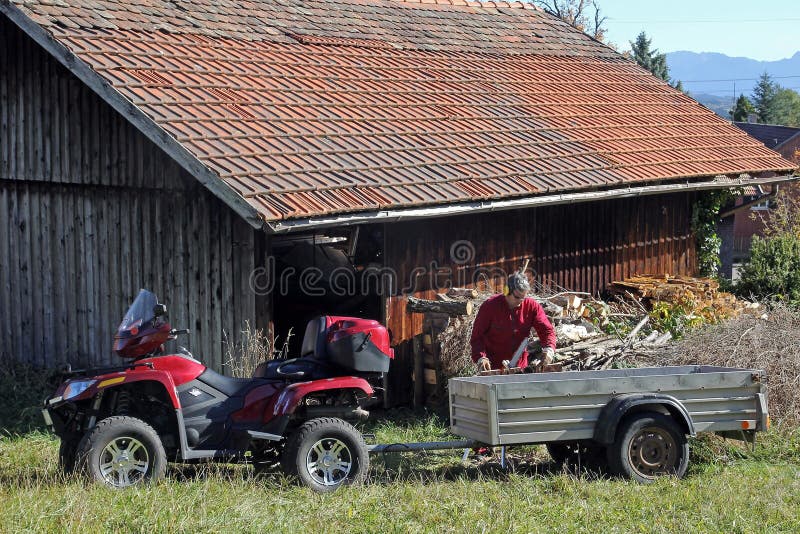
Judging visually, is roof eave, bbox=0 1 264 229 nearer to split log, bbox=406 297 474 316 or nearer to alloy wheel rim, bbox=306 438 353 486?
alloy wheel rim, bbox=306 438 353 486

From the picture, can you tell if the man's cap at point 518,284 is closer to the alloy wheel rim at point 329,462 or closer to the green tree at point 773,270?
the alloy wheel rim at point 329,462

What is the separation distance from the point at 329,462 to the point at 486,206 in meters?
4.47

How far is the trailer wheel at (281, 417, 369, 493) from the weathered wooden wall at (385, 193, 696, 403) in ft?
12.3

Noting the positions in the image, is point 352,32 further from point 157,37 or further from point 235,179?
point 235,179

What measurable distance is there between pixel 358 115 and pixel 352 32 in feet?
10.4

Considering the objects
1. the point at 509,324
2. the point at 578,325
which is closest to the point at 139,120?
the point at 509,324

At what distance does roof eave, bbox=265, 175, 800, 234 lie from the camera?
970 cm

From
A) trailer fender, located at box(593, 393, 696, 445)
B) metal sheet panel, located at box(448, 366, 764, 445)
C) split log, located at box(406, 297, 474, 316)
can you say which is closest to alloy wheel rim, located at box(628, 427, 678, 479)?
trailer fender, located at box(593, 393, 696, 445)

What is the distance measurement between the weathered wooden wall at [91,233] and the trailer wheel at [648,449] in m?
4.13

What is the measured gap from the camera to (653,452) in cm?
819

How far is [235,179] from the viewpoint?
977 centimetres

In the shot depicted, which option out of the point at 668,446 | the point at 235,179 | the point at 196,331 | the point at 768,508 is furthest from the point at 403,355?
the point at 768,508

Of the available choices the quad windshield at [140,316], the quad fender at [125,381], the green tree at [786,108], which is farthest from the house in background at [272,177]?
the green tree at [786,108]

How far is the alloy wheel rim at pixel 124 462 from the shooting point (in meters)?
7.31
